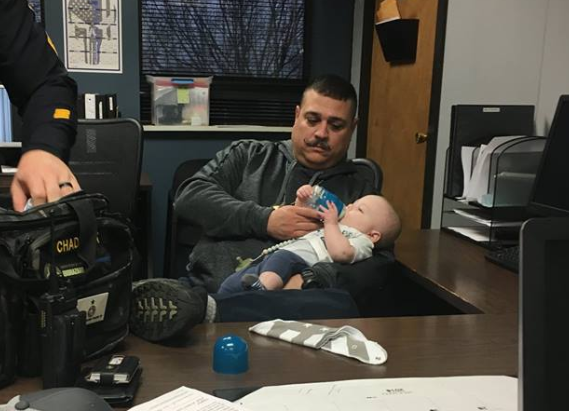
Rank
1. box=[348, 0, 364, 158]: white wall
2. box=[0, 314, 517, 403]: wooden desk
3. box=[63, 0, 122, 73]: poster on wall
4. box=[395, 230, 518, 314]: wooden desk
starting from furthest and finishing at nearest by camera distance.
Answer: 1. box=[348, 0, 364, 158]: white wall
2. box=[63, 0, 122, 73]: poster on wall
3. box=[395, 230, 518, 314]: wooden desk
4. box=[0, 314, 517, 403]: wooden desk

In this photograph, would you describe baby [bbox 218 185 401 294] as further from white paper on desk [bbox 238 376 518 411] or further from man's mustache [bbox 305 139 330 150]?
white paper on desk [bbox 238 376 518 411]

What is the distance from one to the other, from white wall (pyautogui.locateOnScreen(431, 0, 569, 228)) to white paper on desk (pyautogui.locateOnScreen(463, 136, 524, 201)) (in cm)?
30

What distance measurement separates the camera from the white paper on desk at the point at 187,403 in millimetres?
845

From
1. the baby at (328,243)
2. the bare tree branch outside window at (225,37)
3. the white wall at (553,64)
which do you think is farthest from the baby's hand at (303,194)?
the bare tree branch outside window at (225,37)

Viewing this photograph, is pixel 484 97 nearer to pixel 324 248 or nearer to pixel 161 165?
pixel 324 248

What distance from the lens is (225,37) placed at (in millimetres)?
4102

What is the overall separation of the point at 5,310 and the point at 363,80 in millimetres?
3306

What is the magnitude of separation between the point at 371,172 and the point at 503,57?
2.79 feet

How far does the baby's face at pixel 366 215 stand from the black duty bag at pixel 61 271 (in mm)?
1076

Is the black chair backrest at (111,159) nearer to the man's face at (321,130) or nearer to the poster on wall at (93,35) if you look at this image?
the man's face at (321,130)

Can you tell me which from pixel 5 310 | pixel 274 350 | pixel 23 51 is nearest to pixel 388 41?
pixel 23 51

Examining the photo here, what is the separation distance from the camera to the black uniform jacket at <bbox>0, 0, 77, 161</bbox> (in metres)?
1.37

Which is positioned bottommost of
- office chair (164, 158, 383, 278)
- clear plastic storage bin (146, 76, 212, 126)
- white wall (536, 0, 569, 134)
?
office chair (164, 158, 383, 278)

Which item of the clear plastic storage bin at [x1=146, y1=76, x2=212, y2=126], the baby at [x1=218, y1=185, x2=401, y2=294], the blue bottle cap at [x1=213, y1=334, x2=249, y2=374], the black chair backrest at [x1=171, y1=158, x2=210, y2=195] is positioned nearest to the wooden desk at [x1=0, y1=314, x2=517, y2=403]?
the blue bottle cap at [x1=213, y1=334, x2=249, y2=374]
